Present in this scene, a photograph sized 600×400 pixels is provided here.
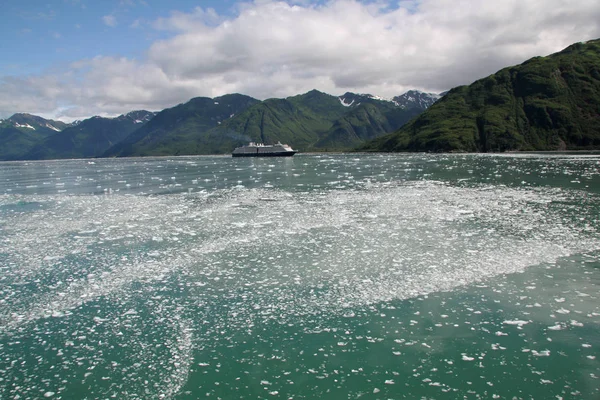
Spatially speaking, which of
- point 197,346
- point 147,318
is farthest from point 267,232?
point 197,346

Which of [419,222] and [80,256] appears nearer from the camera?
[80,256]

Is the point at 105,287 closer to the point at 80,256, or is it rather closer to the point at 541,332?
the point at 80,256

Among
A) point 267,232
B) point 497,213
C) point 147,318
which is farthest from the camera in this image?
point 497,213

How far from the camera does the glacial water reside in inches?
360

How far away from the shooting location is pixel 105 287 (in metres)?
15.6

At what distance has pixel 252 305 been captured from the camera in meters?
13.4

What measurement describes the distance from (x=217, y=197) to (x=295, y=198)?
9138 millimetres

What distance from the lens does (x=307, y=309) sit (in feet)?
42.7

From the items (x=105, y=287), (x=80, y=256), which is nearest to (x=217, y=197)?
(x=80, y=256)

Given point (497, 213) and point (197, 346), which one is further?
point (497, 213)

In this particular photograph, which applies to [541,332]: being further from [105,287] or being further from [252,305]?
[105,287]

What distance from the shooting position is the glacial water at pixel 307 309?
30.0 ft

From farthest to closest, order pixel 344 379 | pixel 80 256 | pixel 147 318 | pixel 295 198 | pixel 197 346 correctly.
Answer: pixel 295 198 < pixel 80 256 < pixel 147 318 < pixel 197 346 < pixel 344 379

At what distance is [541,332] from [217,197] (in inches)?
1407
